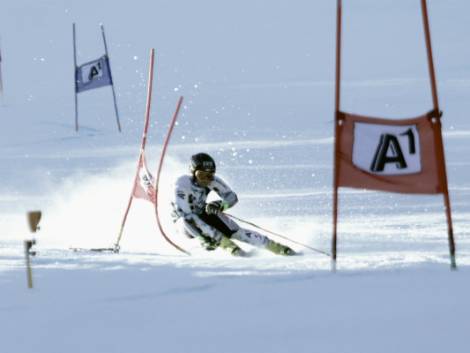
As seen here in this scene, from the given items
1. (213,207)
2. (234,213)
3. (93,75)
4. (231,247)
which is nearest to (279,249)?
(231,247)

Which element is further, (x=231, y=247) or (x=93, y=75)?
(x=93, y=75)

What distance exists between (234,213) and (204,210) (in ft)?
12.3

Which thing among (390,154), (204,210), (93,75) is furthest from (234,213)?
(93,75)

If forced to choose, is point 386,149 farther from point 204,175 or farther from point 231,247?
point 204,175

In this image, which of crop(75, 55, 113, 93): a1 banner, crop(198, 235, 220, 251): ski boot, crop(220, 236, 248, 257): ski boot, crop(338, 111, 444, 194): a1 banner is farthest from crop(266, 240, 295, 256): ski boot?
crop(75, 55, 113, 93): a1 banner

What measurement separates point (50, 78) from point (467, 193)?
1270 inches

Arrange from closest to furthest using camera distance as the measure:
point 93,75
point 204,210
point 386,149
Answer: point 386,149 → point 204,210 → point 93,75

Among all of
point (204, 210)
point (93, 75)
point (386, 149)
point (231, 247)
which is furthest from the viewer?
point (93, 75)

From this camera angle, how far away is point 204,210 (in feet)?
36.9

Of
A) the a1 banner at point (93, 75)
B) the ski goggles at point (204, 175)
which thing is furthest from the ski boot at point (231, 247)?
the a1 banner at point (93, 75)

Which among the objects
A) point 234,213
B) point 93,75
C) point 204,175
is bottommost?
point 234,213

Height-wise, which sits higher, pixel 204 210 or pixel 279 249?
pixel 204 210

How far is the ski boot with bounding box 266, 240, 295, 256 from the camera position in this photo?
1064 cm

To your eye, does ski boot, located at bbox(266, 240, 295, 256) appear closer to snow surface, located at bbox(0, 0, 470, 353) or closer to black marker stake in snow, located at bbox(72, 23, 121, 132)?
snow surface, located at bbox(0, 0, 470, 353)
